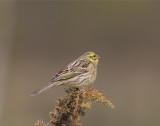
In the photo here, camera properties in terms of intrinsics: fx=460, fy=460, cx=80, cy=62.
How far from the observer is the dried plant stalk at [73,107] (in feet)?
10.2

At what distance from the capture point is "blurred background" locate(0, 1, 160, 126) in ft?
37.8

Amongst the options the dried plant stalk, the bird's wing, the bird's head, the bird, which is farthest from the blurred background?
the dried plant stalk

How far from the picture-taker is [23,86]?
14.8 m

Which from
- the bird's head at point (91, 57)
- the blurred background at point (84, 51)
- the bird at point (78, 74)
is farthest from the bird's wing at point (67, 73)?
the blurred background at point (84, 51)

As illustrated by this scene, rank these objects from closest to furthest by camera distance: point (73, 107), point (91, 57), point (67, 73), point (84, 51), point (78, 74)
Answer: point (73, 107) → point (67, 73) → point (78, 74) → point (91, 57) → point (84, 51)

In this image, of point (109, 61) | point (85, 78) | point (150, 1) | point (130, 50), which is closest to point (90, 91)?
point (85, 78)

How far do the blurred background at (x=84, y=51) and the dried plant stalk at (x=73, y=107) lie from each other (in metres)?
5.80

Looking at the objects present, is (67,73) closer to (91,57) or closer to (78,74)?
(78,74)

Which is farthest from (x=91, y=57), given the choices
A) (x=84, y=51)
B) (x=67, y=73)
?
(x=84, y=51)

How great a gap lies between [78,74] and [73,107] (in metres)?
3.46

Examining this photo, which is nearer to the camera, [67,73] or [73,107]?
[73,107]

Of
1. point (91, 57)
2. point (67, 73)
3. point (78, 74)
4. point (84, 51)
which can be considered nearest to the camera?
point (67, 73)

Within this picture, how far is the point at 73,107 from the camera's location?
333 centimetres

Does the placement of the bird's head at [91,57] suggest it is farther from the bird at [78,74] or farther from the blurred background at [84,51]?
the blurred background at [84,51]
